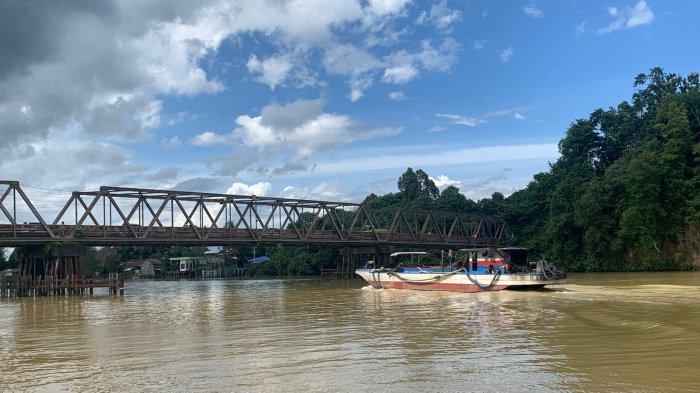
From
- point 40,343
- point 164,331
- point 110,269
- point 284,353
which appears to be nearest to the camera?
point 284,353

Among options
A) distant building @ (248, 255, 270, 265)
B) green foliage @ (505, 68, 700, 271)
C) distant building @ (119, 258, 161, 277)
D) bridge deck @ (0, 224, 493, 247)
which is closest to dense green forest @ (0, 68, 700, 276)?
green foliage @ (505, 68, 700, 271)

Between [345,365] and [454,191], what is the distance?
9027 centimetres

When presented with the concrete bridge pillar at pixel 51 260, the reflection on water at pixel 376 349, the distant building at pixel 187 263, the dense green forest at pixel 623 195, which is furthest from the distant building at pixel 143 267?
the reflection on water at pixel 376 349

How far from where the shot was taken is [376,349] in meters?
14.9

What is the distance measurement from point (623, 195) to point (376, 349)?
182ft

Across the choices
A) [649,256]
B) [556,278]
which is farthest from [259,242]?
[649,256]

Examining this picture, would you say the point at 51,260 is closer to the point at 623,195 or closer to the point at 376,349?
the point at 376,349

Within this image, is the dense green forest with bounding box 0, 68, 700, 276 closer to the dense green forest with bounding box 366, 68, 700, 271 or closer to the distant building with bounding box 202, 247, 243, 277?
the dense green forest with bounding box 366, 68, 700, 271

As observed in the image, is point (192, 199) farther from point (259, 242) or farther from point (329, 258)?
point (329, 258)

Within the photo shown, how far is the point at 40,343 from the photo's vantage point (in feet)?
59.4

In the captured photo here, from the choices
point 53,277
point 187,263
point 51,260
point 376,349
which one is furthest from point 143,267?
point 376,349

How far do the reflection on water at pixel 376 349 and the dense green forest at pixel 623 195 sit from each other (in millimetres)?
35882

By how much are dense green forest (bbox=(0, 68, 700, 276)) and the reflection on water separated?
35.9 meters

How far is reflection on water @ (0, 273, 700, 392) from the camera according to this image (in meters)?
11.2
